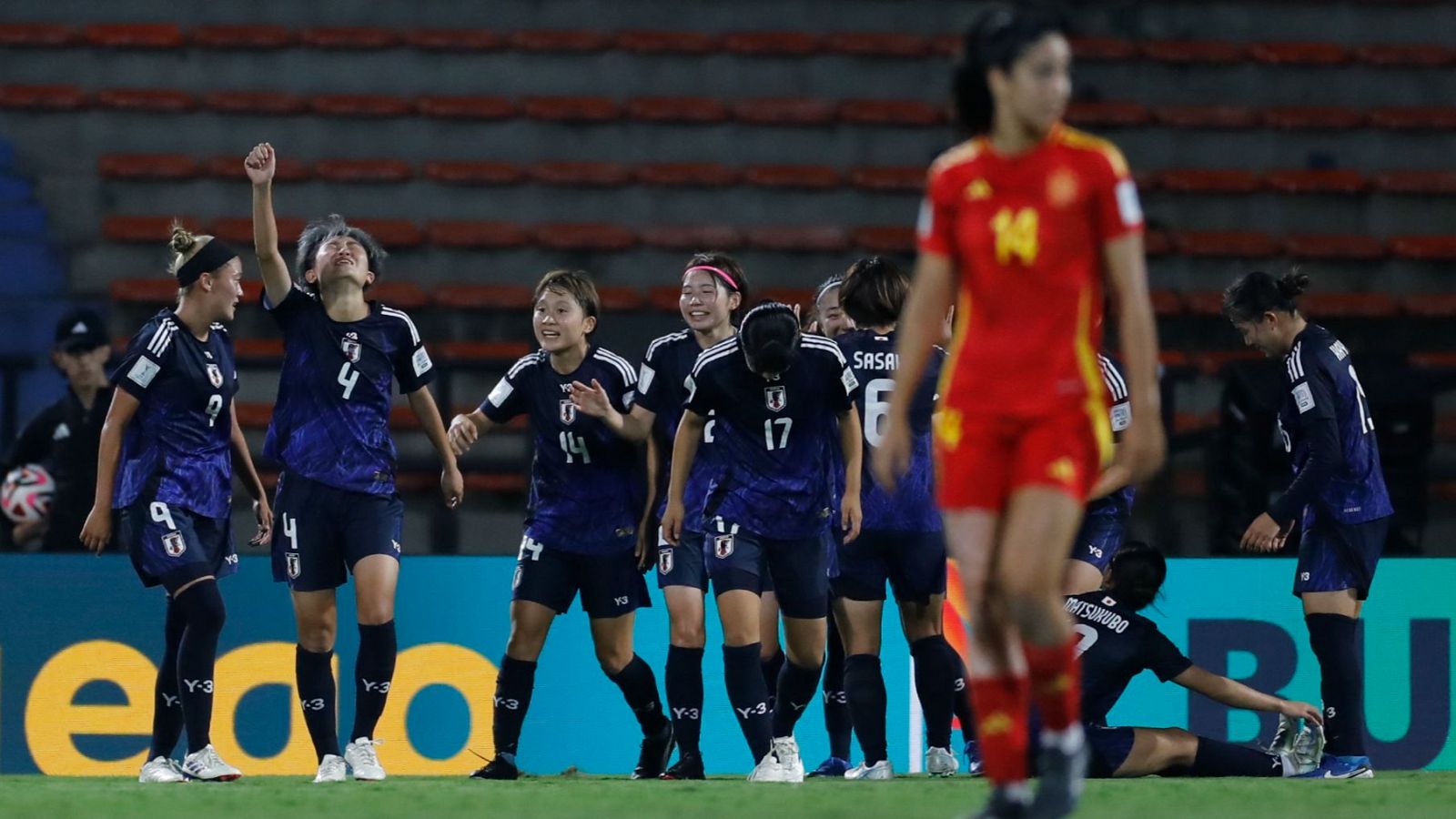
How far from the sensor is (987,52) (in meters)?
4.14

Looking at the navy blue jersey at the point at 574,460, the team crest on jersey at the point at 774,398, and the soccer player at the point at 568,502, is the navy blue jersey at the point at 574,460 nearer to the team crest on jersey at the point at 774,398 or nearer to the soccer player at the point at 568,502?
the soccer player at the point at 568,502

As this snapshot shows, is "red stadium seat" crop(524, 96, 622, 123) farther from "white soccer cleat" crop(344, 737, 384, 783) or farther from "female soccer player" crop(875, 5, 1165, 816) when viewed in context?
"female soccer player" crop(875, 5, 1165, 816)

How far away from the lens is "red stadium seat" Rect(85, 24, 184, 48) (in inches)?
451

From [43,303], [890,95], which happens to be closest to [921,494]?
[43,303]

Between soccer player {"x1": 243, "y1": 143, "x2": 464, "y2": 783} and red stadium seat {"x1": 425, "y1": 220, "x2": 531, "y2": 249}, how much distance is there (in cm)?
405

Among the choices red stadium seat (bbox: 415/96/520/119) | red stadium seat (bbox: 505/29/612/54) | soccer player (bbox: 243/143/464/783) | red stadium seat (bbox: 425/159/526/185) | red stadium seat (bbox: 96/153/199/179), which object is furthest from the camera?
red stadium seat (bbox: 505/29/612/54)

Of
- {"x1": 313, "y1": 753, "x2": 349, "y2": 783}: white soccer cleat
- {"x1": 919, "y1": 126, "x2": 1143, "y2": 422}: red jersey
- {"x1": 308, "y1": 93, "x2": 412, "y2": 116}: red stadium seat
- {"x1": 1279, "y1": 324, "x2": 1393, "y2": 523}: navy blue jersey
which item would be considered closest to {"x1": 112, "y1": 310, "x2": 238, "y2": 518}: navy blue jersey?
{"x1": 313, "y1": 753, "x2": 349, "y2": 783}: white soccer cleat

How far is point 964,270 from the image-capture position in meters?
4.17

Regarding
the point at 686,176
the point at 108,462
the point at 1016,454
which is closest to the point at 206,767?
the point at 108,462

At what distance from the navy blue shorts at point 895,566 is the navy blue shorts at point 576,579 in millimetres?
823

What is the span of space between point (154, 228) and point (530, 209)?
85.1 inches

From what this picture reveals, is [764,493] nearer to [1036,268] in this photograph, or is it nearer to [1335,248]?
[1036,268]

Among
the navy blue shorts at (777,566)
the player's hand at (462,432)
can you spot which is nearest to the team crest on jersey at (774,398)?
the navy blue shorts at (777,566)

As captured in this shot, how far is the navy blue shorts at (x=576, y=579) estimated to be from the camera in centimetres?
693
